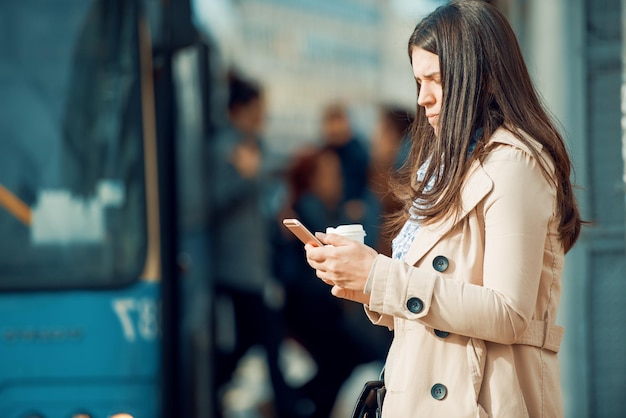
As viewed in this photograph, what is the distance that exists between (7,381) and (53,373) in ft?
0.59

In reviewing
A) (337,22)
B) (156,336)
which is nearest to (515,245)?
(156,336)

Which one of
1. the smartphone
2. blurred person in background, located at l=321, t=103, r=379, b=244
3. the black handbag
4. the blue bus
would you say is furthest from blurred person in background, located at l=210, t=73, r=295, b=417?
the smartphone

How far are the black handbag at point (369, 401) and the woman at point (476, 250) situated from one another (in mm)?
95

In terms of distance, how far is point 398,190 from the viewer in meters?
2.09

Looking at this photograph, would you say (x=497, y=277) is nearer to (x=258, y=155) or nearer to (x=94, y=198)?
(x=94, y=198)

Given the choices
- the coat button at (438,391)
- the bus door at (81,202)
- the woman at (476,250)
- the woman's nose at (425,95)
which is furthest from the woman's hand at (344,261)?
the bus door at (81,202)

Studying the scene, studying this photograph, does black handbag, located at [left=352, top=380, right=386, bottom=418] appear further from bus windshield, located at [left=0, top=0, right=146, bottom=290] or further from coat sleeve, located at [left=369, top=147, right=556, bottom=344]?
bus windshield, located at [left=0, top=0, right=146, bottom=290]

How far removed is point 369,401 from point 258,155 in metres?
2.68

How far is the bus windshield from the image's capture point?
3.82 metres

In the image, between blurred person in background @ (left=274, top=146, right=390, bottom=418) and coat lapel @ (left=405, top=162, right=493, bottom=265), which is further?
blurred person in background @ (left=274, top=146, right=390, bottom=418)

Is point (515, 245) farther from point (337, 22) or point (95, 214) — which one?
point (337, 22)

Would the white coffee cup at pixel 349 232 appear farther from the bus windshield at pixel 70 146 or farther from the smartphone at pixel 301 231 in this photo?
the bus windshield at pixel 70 146

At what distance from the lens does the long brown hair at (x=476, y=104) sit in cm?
181

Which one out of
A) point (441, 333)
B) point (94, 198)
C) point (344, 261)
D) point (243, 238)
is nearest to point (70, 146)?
point (94, 198)
